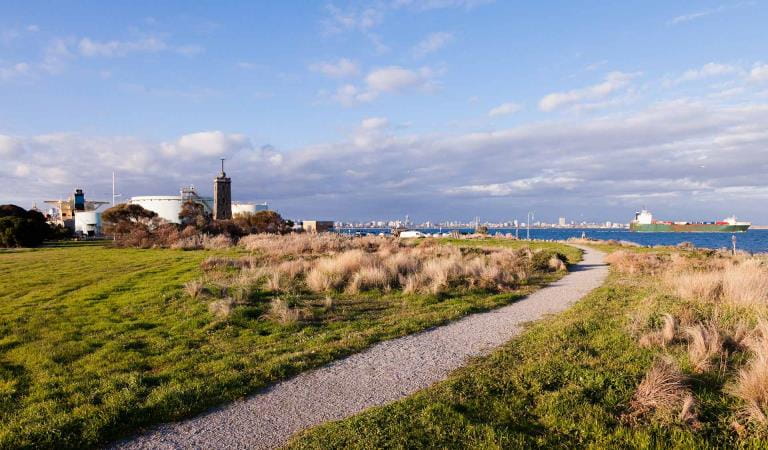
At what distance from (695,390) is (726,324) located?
12.0 ft

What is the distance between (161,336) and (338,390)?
5868 millimetres

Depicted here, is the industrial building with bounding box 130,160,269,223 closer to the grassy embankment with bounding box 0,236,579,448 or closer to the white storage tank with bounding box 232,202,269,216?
the white storage tank with bounding box 232,202,269,216

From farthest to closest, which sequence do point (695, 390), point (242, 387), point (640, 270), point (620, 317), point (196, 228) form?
point (196, 228) < point (640, 270) < point (620, 317) < point (242, 387) < point (695, 390)

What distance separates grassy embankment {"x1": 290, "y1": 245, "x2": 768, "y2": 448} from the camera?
523cm

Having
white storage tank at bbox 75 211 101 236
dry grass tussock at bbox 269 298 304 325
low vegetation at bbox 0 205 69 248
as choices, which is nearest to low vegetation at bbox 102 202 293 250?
low vegetation at bbox 0 205 69 248

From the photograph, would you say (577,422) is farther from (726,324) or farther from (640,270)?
(640,270)

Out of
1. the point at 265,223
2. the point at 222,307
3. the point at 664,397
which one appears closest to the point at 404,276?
the point at 222,307

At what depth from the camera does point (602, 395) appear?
6.32m

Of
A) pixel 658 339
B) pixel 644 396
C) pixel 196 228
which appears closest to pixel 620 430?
pixel 644 396

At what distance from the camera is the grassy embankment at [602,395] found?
523 cm

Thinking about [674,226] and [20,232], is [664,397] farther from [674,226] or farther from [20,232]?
[674,226]

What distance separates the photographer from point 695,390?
6.34 metres

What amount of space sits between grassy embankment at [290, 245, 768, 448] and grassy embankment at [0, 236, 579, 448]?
2.58 metres

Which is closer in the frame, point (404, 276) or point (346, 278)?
point (346, 278)
